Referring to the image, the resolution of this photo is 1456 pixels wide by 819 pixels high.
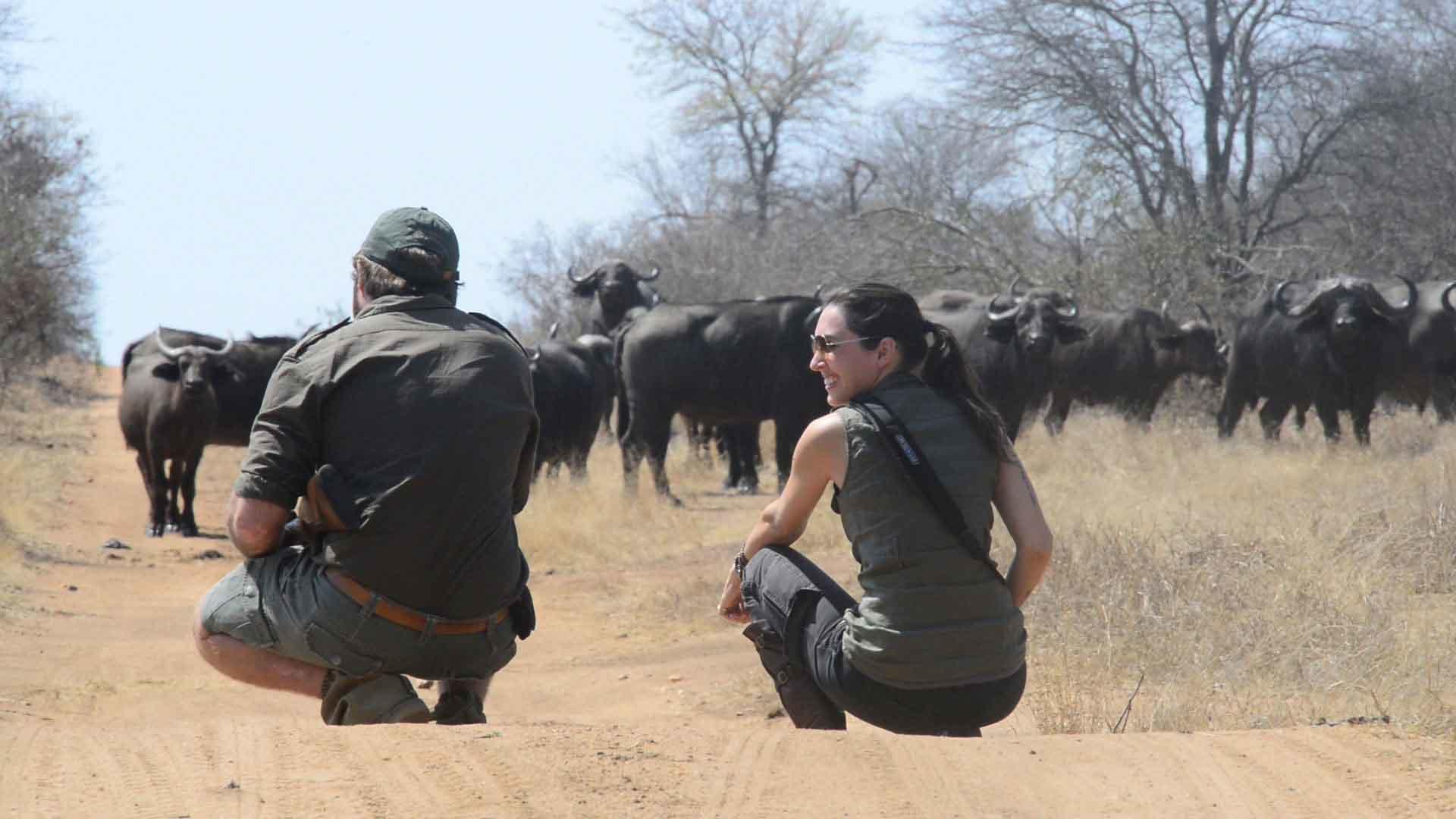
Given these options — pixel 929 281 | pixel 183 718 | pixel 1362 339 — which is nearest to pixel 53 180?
pixel 929 281

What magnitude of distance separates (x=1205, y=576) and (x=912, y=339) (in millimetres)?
3934

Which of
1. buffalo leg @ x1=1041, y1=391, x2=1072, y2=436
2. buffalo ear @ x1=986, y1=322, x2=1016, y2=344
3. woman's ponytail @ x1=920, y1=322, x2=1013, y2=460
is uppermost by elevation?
woman's ponytail @ x1=920, y1=322, x2=1013, y2=460

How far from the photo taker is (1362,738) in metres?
4.79

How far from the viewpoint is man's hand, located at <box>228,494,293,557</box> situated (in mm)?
4617

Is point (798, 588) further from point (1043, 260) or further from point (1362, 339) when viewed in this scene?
point (1043, 260)

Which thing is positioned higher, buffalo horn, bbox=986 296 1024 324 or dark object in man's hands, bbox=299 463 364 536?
dark object in man's hands, bbox=299 463 364 536

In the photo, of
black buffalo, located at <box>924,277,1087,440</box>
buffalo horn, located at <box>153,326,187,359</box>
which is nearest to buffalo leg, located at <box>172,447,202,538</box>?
buffalo horn, located at <box>153,326,187,359</box>

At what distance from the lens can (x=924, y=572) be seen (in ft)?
15.3

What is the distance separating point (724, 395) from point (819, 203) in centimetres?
2627

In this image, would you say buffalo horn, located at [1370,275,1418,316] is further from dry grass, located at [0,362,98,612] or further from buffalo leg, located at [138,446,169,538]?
dry grass, located at [0,362,98,612]

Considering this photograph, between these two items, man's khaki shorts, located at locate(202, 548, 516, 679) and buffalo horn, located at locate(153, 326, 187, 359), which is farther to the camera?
buffalo horn, located at locate(153, 326, 187, 359)

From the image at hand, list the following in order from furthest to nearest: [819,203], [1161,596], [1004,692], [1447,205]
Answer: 1. [819,203]
2. [1447,205]
3. [1161,596]
4. [1004,692]

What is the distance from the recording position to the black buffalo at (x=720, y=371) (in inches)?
631

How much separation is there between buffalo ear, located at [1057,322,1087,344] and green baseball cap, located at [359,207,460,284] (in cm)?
1247
